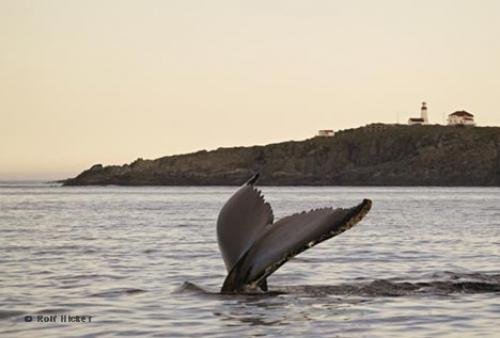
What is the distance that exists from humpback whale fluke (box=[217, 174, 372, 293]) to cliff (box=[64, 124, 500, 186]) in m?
171

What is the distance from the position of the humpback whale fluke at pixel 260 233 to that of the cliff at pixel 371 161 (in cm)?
17059

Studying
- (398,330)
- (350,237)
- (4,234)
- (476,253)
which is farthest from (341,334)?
(4,234)

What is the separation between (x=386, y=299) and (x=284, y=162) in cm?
17683

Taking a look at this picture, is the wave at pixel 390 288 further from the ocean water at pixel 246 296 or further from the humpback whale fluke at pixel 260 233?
the humpback whale fluke at pixel 260 233

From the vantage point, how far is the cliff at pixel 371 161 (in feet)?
599

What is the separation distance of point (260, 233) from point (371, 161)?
7097 inches

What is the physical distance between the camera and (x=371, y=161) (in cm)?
18962

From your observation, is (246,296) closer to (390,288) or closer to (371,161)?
(390,288)

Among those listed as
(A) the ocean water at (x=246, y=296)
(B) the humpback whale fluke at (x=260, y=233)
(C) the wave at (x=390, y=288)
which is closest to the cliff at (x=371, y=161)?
(A) the ocean water at (x=246, y=296)

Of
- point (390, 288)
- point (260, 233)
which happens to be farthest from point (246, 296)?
point (390, 288)

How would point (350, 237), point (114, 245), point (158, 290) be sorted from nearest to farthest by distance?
point (158, 290) < point (114, 245) < point (350, 237)

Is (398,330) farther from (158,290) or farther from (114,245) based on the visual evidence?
(114,245)

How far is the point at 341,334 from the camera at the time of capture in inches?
419

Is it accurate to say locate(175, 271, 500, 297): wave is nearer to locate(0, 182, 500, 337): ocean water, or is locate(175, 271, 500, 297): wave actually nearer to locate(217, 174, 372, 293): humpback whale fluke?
locate(0, 182, 500, 337): ocean water
